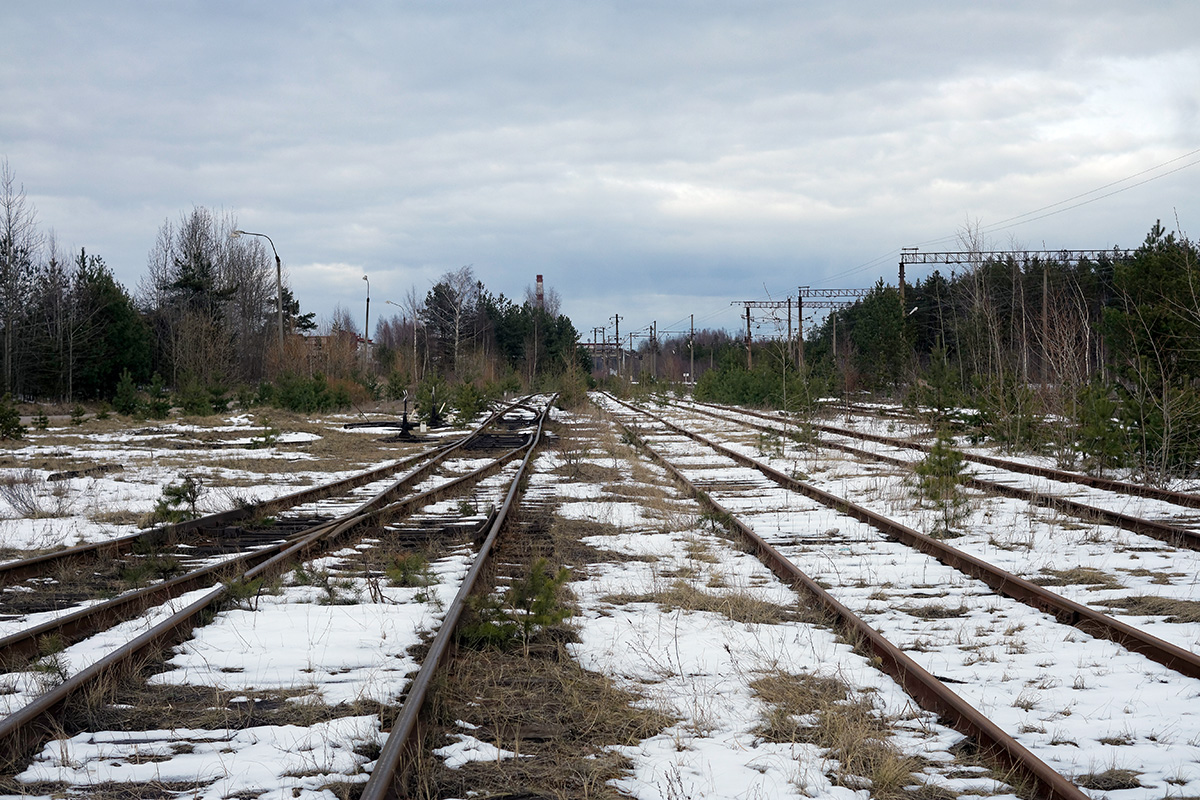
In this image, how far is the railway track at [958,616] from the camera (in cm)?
453

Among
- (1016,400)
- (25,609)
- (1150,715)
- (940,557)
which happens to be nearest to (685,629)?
(1150,715)

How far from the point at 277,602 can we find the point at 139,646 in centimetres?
171

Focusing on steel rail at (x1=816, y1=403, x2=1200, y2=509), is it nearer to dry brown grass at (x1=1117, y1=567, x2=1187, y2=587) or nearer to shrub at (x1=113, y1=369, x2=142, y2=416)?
dry brown grass at (x1=1117, y1=567, x2=1187, y2=587)

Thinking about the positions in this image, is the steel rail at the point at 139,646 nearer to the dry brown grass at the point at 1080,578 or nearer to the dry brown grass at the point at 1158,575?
the dry brown grass at the point at 1080,578

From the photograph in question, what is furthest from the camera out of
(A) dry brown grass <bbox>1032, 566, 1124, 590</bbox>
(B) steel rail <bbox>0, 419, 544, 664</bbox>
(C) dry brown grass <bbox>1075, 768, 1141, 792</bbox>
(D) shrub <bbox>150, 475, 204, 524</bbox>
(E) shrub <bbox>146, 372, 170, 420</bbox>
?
(E) shrub <bbox>146, 372, 170, 420</bbox>

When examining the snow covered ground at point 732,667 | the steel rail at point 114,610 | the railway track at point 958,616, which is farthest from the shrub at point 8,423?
the railway track at point 958,616

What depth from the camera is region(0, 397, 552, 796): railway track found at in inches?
181

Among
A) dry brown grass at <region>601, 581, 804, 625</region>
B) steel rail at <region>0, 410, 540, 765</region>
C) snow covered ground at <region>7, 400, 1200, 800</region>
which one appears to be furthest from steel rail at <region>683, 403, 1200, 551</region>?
steel rail at <region>0, 410, 540, 765</region>

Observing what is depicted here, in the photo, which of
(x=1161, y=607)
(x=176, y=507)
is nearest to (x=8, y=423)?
(x=176, y=507)

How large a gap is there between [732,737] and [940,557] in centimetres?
510

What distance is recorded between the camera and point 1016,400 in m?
19.1

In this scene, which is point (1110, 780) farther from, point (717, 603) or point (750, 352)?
point (750, 352)

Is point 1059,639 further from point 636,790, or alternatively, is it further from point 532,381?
point 532,381

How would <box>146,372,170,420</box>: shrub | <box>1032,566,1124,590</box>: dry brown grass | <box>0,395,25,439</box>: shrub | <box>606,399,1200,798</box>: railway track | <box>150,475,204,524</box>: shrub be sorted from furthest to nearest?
<box>146,372,170,420</box>: shrub, <box>0,395,25,439</box>: shrub, <box>150,475,204,524</box>: shrub, <box>1032,566,1124,590</box>: dry brown grass, <box>606,399,1200,798</box>: railway track
